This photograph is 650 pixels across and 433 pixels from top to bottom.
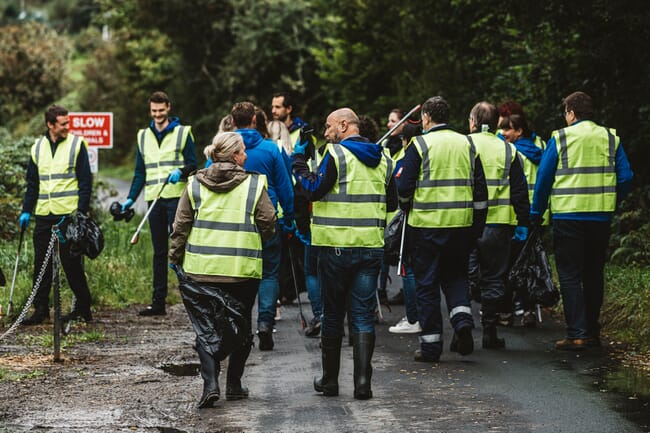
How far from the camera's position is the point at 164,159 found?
502 inches

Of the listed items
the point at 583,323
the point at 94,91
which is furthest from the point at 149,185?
the point at 94,91

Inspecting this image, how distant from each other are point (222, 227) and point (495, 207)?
3.55 m

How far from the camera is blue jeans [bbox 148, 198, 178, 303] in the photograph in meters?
12.7

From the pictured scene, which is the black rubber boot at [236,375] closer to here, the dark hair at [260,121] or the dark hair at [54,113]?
the dark hair at [260,121]

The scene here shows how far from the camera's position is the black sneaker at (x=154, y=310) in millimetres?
12875

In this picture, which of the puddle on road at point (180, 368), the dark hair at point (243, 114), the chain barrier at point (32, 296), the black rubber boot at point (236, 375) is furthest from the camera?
the dark hair at point (243, 114)

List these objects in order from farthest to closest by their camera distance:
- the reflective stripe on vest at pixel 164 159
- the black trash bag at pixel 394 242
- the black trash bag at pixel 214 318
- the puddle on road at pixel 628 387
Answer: the reflective stripe on vest at pixel 164 159
the black trash bag at pixel 394 242
the black trash bag at pixel 214 318
the puddle on road at pixel 628 387

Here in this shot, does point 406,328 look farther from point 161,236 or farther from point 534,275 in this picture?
point 161,236

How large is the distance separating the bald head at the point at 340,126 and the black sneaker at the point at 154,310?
16.5 feet

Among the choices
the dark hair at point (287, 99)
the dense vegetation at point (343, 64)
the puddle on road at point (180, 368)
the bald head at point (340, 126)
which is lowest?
the puddle on road at point (180, 368)

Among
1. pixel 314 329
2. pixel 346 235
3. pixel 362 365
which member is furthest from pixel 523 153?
Result: pixel 362 365

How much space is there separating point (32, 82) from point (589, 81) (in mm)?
38276

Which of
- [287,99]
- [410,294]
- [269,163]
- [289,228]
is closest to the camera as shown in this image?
[269,163]

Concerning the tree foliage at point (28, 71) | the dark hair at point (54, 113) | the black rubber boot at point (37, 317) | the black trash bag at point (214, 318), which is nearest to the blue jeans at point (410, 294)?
the black trash bag at point (214, 318)
